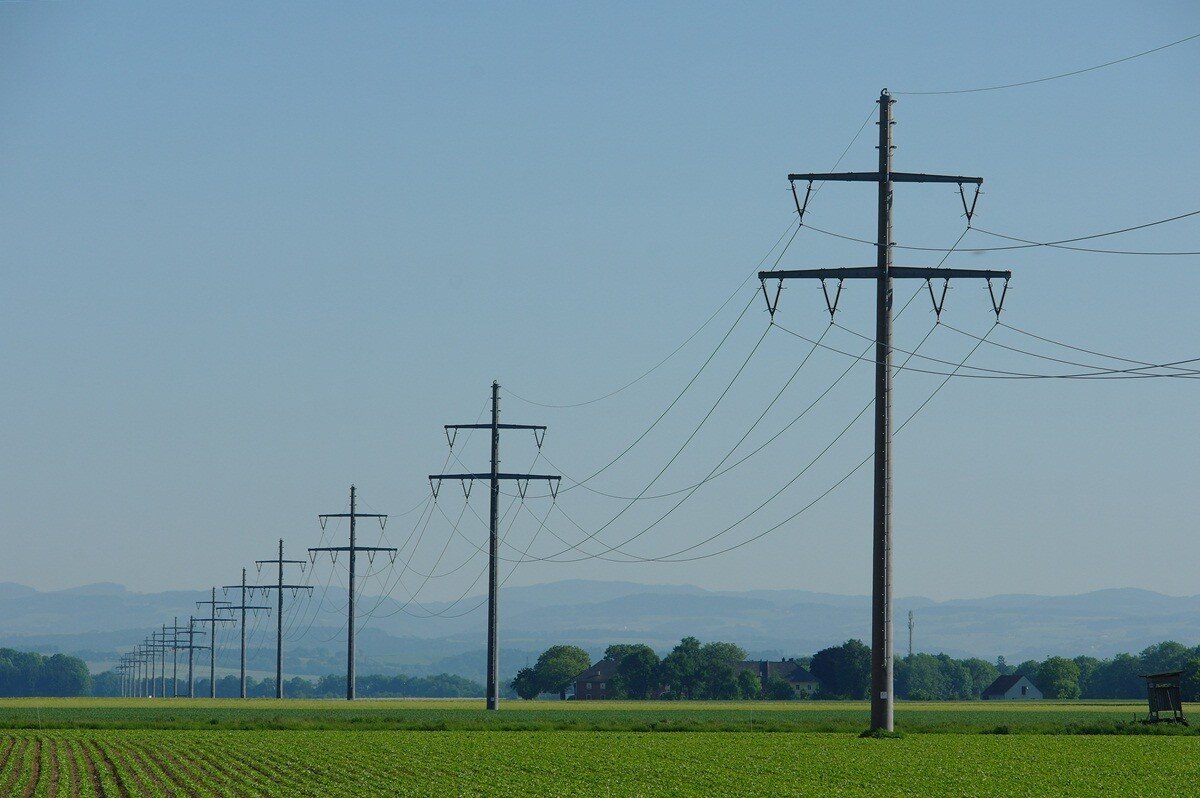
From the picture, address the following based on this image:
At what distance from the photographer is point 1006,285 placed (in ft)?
146

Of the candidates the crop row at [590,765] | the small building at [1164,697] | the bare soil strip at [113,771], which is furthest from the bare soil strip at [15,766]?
the small building at [1164,697]

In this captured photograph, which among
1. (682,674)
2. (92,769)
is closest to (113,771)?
(92,769)

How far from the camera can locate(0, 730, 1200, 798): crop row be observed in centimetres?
3484

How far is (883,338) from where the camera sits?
46781 millimetres

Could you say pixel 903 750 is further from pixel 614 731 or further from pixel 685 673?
pixel 685 673

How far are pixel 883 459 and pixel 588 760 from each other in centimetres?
1148

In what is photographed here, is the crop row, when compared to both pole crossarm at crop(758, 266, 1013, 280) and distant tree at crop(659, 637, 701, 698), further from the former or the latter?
distant tree at crop(659, 637, 701, 698)

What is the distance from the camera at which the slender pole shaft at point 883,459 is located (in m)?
45.1

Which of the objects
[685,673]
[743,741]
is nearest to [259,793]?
[743,741]

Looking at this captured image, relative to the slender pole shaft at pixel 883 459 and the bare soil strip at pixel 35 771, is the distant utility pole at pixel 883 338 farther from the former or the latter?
the bare soil strip at pixel 35 771

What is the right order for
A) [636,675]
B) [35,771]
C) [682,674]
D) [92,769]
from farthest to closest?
[636,675] < [682,674] < [92,769] < [35,771]

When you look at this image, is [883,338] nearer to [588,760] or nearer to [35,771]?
[588,760]

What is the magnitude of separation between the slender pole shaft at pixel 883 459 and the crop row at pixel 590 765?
188 cm

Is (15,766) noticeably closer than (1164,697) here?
Yes
